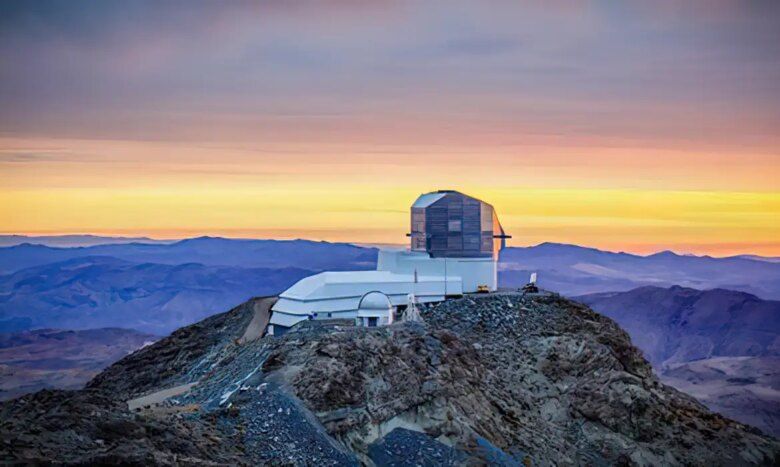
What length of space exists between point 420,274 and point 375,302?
6.79m

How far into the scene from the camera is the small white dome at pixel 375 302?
44562 millimetres

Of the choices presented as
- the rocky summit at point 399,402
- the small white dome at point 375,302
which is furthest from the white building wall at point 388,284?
the small white dome at point 375,302

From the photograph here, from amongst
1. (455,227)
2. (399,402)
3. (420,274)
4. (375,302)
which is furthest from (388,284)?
(399,402)

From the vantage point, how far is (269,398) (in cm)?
3438

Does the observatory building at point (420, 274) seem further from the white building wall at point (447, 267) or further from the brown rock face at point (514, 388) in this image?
the brown rock face at point (514, 388)

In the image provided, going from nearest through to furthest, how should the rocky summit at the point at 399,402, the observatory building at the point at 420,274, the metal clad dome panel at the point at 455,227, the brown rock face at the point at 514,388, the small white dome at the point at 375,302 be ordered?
the rocky summit at the point at 399,402
the brown rock face at the point at 514,388
the small white dome at the point at 375,302
the observatory building at the point at 420,274
the metal clad dome panel at the point at 455,227

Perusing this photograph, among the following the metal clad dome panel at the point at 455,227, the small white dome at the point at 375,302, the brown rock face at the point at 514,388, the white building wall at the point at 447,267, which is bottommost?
the brown rock face at the point at 514,388

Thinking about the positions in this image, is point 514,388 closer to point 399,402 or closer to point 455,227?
point 399,402

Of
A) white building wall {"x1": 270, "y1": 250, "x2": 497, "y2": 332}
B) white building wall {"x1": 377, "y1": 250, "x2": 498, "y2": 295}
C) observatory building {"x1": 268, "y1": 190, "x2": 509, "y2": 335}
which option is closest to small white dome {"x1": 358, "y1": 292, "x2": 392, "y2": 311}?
observatory building {"x1": 268, "y1": 190, "x2": 509, "y2": 335}

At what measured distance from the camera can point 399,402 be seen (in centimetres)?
3638

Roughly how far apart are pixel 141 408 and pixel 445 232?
21.9 meters

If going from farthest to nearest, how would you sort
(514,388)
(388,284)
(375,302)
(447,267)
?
(447,267) < (388,284) < (375,302) < (514,388)

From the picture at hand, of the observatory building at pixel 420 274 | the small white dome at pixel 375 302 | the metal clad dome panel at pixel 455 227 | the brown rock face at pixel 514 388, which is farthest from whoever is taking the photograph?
the metal clad dome panel at pixel 455 227

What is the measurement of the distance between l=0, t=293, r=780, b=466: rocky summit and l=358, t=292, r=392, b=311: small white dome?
1546 millimetres
